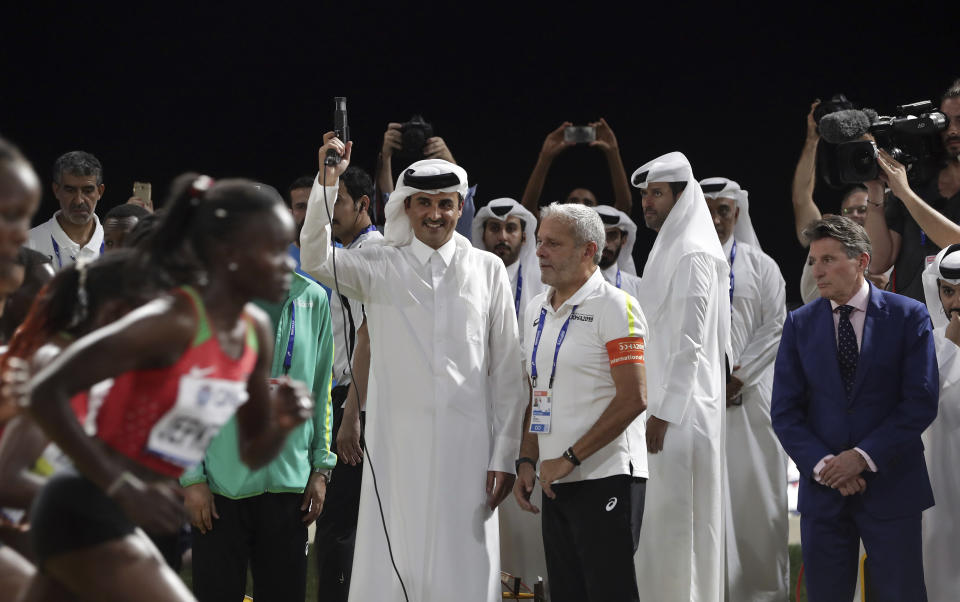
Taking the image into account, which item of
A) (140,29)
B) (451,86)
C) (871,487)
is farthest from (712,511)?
(140,29)

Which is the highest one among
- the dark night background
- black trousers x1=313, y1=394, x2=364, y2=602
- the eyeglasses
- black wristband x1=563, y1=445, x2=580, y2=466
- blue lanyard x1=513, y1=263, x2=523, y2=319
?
the dark night background

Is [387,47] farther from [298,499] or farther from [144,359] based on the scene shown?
[144,359]

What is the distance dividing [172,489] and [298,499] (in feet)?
5.38

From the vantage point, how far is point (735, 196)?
618 centimetres

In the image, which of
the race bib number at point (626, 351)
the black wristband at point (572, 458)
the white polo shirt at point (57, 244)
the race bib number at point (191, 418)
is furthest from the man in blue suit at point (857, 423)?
the white polo shirt at point (57, 244)

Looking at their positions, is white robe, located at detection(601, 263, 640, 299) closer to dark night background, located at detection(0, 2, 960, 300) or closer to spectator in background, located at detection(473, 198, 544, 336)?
spectator in background, located at detection(473, 198, 544, 336)

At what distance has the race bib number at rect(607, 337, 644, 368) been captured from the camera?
387 centimetres

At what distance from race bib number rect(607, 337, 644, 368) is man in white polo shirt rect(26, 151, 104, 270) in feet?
8.00

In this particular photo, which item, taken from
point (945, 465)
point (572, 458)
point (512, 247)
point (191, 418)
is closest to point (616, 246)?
point (512, 247)

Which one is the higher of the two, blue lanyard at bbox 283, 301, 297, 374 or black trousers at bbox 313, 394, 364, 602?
blue lanyard at bbox 283, 301, 297, 374

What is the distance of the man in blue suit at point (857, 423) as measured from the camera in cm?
405

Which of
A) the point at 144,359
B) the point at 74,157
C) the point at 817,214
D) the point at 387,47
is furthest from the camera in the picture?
the point at 387,47

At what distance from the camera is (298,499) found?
3906 mm

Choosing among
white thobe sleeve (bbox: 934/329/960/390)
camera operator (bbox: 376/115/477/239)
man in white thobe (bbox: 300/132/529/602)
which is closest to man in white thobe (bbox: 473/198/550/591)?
camera operator (bbox: 376/115/477/239)
